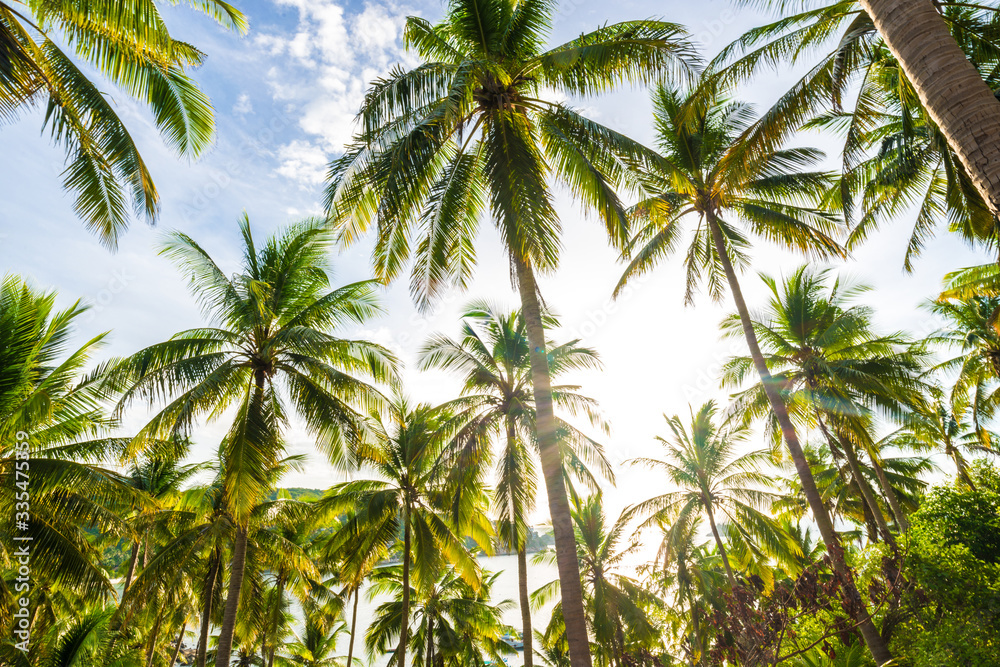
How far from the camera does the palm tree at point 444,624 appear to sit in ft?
70.5

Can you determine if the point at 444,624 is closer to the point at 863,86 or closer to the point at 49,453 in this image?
the point at 49,453

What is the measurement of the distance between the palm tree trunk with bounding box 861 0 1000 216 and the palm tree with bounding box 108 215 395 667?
10.3 meters

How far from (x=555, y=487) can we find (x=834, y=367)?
457 inches

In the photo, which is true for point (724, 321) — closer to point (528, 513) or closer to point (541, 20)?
point (528, 513)

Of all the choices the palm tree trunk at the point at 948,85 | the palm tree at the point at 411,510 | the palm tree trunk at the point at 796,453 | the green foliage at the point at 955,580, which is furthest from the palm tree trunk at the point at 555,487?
the palm tree at the point at 411,510

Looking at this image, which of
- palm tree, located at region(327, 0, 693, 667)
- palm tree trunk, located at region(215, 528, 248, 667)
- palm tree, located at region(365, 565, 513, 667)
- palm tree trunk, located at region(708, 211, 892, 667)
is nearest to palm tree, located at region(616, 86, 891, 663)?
palm tree trunk, located at region(708, 211, 892, 667)

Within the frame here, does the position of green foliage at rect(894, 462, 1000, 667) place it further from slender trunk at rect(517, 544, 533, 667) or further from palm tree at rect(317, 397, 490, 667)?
palm tree at rect(317, 397, 490, 667)

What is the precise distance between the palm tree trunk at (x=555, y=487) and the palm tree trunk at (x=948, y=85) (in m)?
5.06

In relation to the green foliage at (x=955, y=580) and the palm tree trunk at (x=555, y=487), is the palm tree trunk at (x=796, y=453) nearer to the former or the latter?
the green foliage at (x=955, y=580)

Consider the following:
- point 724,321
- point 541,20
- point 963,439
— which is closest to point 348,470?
point 541,20

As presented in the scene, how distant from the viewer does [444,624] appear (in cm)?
2220

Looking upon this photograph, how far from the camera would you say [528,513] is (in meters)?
14.0

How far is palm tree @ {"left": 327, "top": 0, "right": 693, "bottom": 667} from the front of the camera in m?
7.82

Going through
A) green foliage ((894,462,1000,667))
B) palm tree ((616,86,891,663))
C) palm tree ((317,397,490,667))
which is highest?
palm tree ((616,86,891,663))
